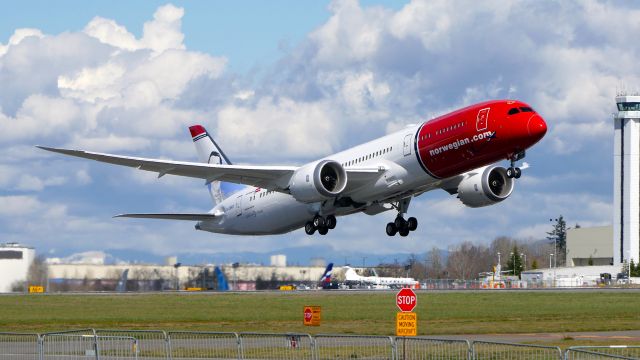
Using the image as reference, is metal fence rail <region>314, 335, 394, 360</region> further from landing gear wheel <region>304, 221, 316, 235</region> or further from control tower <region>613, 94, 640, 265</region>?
control tower <region>613, 94, 640, 265</region>

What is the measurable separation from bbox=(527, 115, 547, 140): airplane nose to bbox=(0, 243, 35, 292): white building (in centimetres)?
6810

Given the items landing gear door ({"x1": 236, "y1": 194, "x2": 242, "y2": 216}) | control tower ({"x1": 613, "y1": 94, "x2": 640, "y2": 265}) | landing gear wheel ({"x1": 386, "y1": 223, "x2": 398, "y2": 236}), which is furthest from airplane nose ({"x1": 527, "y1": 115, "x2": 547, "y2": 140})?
A: control tower ({"x1": 613, "y1": 94, "x2": 640, "y2": 265})

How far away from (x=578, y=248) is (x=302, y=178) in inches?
5697

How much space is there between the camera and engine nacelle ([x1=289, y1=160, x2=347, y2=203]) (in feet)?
171

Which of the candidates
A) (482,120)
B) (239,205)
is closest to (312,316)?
(239,205)

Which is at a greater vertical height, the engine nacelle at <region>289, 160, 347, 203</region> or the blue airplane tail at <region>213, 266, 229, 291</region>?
the engine nacelle at <region>289, 160, 347, 203</region>

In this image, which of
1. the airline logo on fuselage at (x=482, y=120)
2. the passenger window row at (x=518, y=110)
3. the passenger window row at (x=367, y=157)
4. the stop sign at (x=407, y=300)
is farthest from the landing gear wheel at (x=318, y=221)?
the stop sign at (x=407, y=300)

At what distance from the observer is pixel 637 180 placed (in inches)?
6639

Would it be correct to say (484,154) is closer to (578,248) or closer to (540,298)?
(540,298)

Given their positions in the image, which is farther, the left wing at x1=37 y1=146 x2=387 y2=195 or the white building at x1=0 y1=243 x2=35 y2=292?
the white building at x1=0 y1=243 x2=35 y2=292

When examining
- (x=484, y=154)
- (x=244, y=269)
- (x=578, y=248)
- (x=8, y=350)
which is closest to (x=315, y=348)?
(x=8, y=350)

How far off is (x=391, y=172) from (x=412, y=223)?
712cm

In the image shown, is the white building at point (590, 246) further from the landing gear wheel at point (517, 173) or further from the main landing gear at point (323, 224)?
the landing gear wheel at point (517, 173)

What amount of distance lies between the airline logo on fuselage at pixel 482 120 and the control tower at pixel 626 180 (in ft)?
417
